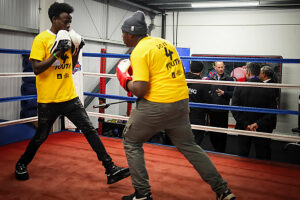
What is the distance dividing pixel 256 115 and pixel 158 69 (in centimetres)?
210

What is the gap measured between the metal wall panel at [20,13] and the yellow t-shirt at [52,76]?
3650 mm

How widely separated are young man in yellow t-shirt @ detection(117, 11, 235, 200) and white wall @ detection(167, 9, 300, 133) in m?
6.68

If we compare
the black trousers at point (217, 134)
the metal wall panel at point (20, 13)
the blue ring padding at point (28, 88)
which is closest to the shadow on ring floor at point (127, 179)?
the black trousers at point (217, 134)

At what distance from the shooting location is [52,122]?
8.43ft

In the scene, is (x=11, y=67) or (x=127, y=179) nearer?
(x=127, y=179)

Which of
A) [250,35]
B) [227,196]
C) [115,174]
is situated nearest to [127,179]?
[115,174]

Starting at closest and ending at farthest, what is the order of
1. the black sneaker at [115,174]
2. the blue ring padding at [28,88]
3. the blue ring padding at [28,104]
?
the black sneaker at [115,174], the blue ring padding at [28,88], the blue ring padding at [28,104]

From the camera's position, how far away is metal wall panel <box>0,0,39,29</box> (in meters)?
5.45

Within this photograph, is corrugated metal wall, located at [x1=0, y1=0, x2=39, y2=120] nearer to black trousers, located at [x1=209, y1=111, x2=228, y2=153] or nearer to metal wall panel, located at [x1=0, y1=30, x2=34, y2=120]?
metal wall panel, located at [x1=0, y1=30, x2=34, y2=120]

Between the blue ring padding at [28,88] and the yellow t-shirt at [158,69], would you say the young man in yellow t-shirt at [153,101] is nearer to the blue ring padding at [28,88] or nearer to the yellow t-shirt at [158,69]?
the yellow t-shirt at [158,69]

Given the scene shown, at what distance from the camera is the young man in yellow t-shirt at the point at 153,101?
1.88 meters

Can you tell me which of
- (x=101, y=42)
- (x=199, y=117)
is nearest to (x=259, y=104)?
(x=199, y=117)

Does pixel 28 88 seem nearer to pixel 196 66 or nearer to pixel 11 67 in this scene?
pixel 11 67

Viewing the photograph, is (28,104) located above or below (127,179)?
above
